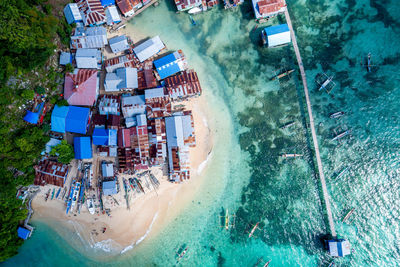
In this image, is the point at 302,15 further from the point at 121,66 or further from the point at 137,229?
the point at 137,229

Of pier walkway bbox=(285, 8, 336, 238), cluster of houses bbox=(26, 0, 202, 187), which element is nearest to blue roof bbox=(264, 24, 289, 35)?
pier walkway bbox=(285, 8, 336, 238)

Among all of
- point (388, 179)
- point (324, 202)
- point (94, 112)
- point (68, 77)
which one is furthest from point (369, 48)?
point (68, 77)

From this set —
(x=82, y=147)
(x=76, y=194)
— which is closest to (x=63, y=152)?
(x=82, y=147)

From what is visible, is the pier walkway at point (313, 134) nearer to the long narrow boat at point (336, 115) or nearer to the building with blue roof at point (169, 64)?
the long narrow boat at point (336, 115)

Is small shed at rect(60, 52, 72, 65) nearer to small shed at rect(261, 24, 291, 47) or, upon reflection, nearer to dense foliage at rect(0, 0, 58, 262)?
dense foliage at rect(0, 0, 58, 262)

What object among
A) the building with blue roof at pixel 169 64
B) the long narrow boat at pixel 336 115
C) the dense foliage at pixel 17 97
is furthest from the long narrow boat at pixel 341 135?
the dense foliage at pixel 17 97

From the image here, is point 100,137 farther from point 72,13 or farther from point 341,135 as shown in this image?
point 341,135

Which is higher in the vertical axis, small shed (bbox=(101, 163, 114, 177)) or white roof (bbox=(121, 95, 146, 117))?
white roof (bbox=(121, 95, 146, 117))
